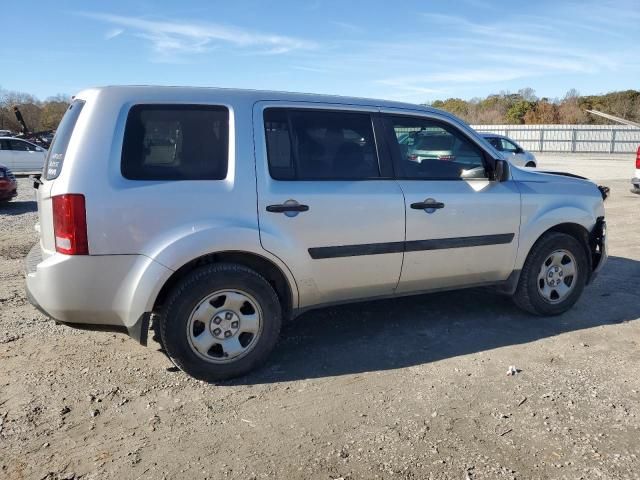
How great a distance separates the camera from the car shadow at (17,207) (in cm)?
1180

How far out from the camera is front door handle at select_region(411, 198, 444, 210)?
14.0ft

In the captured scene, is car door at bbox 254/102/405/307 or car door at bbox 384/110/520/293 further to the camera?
car door at bbox 384/110/520/293

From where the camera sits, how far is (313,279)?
13.1ft

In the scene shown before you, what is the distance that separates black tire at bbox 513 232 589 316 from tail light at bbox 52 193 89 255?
3604mm

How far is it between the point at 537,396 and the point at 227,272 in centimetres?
217

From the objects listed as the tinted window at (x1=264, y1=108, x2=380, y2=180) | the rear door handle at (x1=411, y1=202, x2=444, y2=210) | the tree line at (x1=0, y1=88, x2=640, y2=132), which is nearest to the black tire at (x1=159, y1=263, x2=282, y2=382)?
the tinted window at (x1=264, y1=108, x2=380, y2=180)

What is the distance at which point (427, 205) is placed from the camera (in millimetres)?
4301

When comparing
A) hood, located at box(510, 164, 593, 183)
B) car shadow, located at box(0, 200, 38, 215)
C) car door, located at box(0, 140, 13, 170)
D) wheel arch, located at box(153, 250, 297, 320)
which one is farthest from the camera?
car door, located at box(0, 140, 13, 170)

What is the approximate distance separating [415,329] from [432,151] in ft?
4.98

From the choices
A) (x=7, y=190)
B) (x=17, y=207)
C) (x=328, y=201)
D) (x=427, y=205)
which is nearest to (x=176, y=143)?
(x=328, y=201)

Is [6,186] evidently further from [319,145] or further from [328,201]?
[328,201]

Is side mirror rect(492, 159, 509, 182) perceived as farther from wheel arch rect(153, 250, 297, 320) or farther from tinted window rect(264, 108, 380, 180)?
wheel arch rect(153, 250, 297, 320)

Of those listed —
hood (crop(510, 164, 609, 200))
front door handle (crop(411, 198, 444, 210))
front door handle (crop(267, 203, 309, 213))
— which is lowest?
front door handle (crop(411, 198, 444, 210))

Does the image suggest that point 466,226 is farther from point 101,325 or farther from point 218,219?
point 101,325
